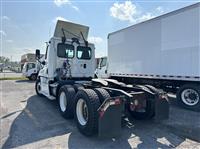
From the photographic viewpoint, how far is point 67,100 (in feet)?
19.2

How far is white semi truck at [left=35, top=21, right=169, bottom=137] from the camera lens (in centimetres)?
400

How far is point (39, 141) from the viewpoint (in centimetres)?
413

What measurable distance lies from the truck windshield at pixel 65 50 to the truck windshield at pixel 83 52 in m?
0.36

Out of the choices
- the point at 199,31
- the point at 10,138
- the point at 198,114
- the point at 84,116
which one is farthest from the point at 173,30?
the point at 10,138

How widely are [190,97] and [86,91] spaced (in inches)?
197

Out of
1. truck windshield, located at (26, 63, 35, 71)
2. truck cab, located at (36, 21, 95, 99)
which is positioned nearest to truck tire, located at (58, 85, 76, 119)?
truck cab, located at (36, 21, 95, 99)

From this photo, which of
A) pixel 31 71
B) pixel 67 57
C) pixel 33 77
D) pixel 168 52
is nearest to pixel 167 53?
pixel 168 52

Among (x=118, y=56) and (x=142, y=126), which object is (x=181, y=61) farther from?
(x=118, y=56)

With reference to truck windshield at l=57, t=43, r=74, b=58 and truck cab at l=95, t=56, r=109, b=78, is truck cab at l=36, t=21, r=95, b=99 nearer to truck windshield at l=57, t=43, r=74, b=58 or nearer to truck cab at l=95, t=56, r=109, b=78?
truck windshield at l=57, t=43, r=74, b=58

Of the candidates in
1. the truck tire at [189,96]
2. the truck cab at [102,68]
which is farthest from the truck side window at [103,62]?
the truck tire at [189,96]

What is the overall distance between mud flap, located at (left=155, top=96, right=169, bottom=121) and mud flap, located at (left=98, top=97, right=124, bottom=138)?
1299mm

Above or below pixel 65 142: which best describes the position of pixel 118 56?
above

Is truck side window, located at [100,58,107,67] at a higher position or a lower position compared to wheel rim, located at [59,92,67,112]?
higher

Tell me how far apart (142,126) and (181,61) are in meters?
3.59
